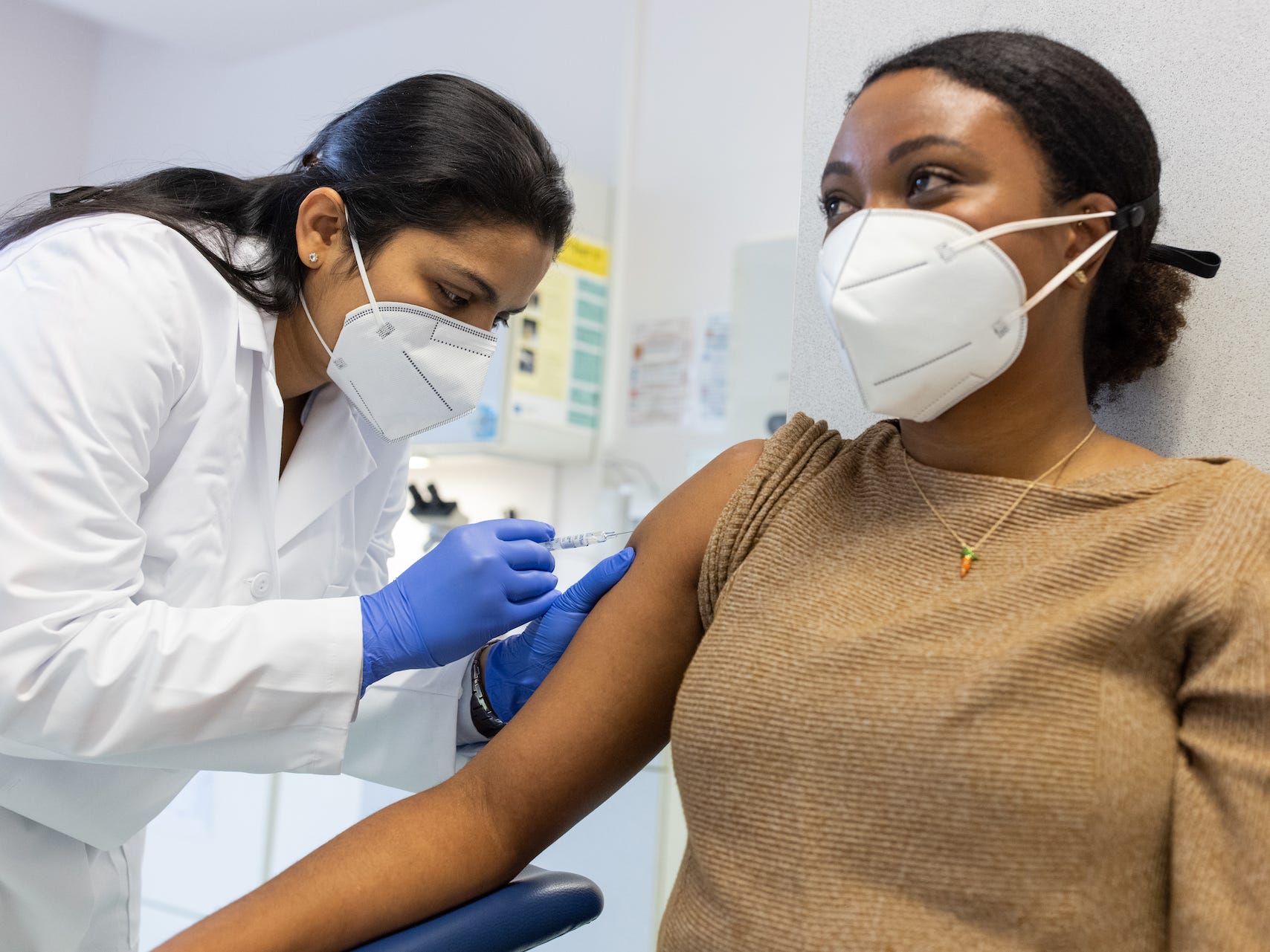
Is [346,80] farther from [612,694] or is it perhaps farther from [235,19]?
[612,694]

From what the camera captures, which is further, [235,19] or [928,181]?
[235,19]

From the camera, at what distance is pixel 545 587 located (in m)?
1.40

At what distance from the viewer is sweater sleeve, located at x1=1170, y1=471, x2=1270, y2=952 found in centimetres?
79

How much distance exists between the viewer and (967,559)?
0.99m

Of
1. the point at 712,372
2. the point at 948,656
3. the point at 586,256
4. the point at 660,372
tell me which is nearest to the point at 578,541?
the point at 948,656

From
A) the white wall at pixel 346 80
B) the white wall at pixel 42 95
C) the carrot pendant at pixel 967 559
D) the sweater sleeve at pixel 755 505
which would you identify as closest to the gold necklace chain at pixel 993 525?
the carrot pendant at pixel 967 559

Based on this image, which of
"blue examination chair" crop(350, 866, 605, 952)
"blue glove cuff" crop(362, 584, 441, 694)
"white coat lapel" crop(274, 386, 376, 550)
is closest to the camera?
"blue examination chair" crop(350, 866, 605, 952)

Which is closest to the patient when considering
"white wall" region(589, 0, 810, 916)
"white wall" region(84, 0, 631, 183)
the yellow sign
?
"white wall" region(589, 0, 810, 916)

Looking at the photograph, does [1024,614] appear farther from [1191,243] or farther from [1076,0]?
[1076,0]

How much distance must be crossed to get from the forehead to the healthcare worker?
1.64 feet

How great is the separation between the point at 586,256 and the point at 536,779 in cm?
273

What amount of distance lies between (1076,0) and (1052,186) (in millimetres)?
398

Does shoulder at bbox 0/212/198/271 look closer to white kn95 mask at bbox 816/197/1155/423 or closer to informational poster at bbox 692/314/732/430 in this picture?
white kn95 mask at bbox 816/197/1155/423

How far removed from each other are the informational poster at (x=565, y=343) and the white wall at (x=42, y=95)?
2411 millimetres
